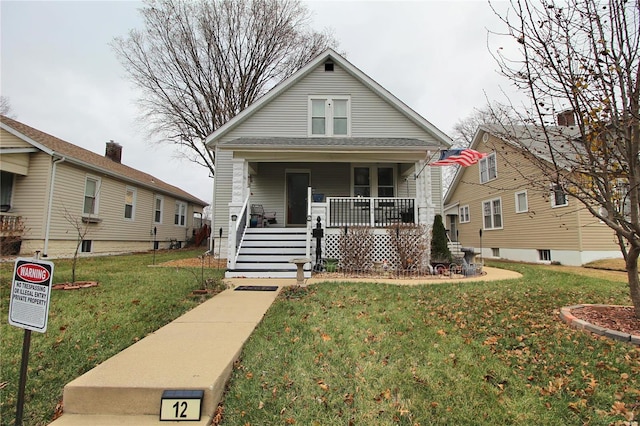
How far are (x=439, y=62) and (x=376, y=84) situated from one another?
3197 mm

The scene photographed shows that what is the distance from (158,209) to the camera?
1931 centimetres

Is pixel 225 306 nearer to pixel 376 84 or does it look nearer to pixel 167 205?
pixel 376 84

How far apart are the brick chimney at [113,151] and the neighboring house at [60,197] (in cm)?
362

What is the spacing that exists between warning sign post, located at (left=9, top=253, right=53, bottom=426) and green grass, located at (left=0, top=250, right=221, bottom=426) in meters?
0.67

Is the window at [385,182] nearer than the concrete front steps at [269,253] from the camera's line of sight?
No

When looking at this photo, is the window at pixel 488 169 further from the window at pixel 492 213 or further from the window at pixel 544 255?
the window at pixel 544 255

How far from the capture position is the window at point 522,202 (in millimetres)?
15531

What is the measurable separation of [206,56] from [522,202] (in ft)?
61.5

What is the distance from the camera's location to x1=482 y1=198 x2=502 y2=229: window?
57.6 ft

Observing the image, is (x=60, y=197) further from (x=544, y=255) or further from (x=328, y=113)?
(x=544, y=255)

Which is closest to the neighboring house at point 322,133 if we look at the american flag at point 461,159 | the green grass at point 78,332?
the american flag at point 461,159

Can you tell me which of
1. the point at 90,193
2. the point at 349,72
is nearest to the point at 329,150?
the point at 349,72

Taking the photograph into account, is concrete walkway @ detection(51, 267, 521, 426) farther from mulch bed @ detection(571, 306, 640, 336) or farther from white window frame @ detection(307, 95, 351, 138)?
white window frame @ detection(307, 95, 351, 138)

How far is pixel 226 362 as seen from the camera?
2.94 meters
